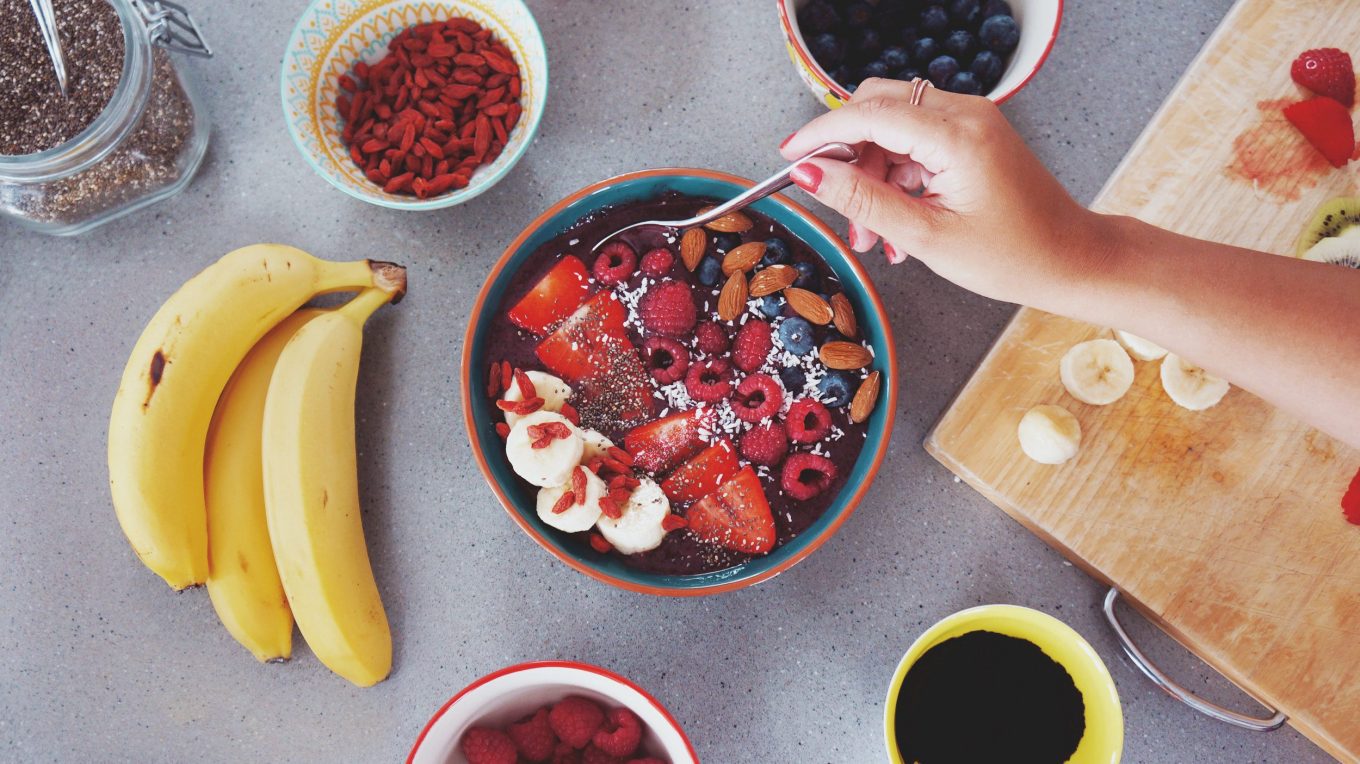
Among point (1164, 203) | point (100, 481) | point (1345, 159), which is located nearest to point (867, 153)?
point (1164, 203)

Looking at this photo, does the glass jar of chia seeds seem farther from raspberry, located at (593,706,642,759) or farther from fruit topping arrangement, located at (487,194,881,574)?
raspberry, located at (593,706,642,759)

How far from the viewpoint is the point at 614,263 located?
1.05 m

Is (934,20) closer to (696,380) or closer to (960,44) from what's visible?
(960,44)

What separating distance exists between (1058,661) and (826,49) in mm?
755

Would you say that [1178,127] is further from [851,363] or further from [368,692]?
[368,692]

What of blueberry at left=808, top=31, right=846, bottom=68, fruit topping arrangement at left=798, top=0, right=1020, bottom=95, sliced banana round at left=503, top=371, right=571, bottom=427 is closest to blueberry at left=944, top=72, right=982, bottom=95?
fruit topping arrangement at left=798, top=0, right=1020, bottom=95

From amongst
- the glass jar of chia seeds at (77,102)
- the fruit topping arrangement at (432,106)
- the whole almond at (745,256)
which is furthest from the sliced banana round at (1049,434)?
the glass jar of chia seeds at (77,102)

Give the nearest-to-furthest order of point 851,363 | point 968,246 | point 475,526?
point 968,246 → point 851,363 → point 475,526

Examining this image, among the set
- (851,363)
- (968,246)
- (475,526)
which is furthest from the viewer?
(475,526)

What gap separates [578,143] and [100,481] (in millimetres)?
751

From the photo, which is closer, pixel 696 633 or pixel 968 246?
pixel 968 246

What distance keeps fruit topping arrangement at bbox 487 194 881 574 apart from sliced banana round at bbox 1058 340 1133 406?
24 centimetres

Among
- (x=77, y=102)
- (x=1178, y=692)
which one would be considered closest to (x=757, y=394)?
(x=1178, y=692)

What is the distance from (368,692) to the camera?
1.10m
